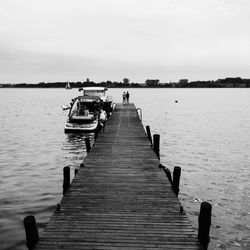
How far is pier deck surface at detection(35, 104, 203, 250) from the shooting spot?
24.4 ft

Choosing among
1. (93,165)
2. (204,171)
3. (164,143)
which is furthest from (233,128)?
(93,165)

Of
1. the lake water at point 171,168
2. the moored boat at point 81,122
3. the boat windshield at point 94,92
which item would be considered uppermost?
the boat windshield at point 94,92

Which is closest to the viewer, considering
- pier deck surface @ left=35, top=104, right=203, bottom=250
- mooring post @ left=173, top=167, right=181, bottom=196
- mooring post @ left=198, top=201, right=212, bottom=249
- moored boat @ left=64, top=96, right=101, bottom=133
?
pier deck surface @ left=35, top=104, right=203, bottom=250

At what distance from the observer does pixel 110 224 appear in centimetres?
831

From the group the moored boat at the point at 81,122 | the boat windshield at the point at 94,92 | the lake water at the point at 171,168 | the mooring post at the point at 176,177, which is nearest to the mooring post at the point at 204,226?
the lake water at the point at 171,168

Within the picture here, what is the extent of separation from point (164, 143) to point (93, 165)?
16.2 metres

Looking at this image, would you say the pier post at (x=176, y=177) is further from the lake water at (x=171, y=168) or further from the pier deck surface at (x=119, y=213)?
the lake water at (x=171, y=168)

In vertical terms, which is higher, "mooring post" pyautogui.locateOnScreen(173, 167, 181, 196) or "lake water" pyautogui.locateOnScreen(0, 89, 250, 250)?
"mooring post" pyautogui.locateOnScreen(173, 167, 181, 196)

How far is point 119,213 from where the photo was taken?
903 cm

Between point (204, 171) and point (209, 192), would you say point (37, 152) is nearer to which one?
point (204, 171)

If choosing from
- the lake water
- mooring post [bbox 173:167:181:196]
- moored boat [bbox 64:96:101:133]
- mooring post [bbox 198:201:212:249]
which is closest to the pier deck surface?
mooring post [bbox 198:201:212:249]

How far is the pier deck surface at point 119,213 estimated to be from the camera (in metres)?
7.43

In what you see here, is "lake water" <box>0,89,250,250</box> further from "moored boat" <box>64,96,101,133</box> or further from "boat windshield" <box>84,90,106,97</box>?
"boat windshield" <box>84,90,106,97</box>

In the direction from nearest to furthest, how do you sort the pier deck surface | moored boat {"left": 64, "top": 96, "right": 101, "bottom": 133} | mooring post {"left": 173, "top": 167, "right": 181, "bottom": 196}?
the pier deck surface
mooring post {"left": 173, "top": 167, "right": 181, "bottom": 196}
moored boat {"left": 64, "top": 96, "right": 101, "bottom": 133}
